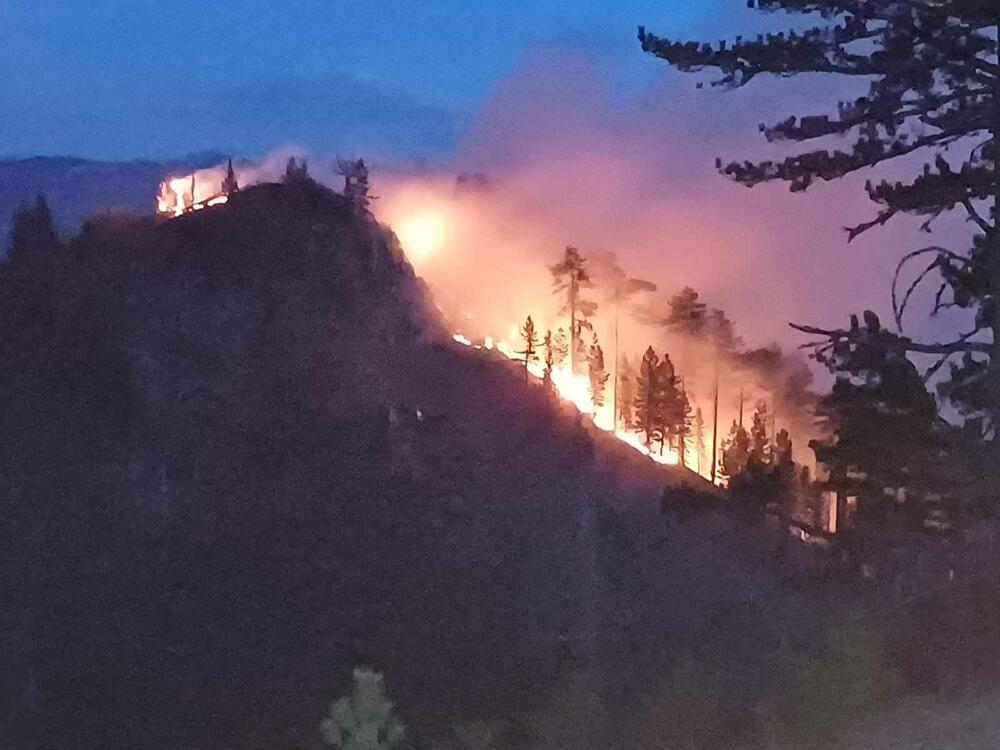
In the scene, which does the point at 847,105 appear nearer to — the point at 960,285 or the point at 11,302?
the point at 960,285

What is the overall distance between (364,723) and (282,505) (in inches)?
660

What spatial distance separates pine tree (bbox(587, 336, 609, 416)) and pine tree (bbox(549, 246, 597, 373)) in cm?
37

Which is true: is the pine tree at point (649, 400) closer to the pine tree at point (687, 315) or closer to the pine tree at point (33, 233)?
the pine tree at point (687, 315)

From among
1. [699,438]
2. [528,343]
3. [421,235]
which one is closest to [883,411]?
[699,438]

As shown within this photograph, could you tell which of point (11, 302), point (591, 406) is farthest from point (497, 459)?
point (11, 302)

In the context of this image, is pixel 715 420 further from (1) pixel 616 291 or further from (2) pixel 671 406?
(1) pixel 616 291

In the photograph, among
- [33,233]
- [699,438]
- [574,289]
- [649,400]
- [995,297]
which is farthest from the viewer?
[649,400]

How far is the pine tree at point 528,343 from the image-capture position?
87.1ft

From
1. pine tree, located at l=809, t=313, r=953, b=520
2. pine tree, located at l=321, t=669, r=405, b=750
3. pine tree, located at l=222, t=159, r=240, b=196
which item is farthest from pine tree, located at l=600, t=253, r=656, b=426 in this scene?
pine tree, located at l=321, t=669, r=405, b=750

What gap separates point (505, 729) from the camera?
7988 mm

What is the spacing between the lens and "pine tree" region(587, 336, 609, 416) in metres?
26.5

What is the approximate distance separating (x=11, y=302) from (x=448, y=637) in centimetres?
1033

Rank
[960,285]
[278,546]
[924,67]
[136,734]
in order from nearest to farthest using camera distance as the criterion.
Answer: [924,67]
[960,285]
[136,734]
[278,546]

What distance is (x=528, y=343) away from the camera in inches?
1061
